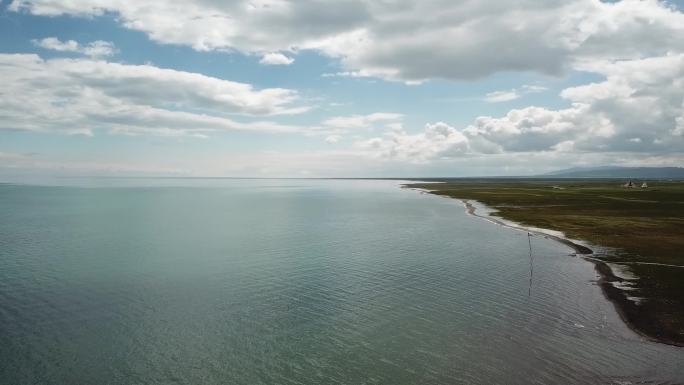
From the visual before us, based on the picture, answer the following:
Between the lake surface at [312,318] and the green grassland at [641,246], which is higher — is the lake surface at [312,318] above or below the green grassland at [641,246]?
below

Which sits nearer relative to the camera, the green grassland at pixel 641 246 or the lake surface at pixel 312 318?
the lake surface at pixel 312 318

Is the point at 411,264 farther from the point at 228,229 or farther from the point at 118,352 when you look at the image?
the point at 228,229

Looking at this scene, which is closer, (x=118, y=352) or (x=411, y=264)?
(x=118, y=352)

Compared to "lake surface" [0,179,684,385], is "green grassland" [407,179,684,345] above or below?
above

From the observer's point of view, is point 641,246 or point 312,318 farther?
point 641,246

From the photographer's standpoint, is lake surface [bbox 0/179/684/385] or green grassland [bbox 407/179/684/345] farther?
green grassland [bbox 407/179/684/345]

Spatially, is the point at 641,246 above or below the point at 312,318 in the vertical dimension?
above

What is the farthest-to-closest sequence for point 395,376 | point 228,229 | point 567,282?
1. point 228,229
2. point 567,282
3. point 395,376

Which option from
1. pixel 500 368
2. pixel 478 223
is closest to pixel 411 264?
pixel 500 368
